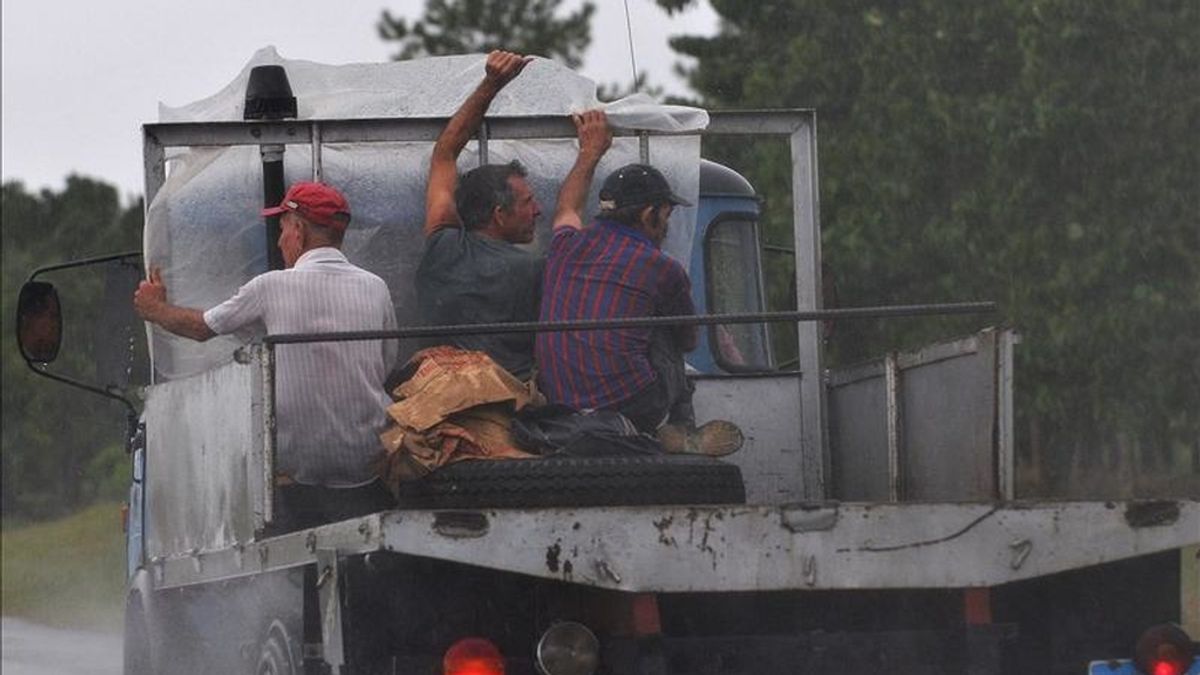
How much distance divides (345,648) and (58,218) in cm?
9439

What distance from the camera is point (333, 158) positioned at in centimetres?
990

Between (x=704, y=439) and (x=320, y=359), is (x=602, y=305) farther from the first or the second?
(x=320, y=359)

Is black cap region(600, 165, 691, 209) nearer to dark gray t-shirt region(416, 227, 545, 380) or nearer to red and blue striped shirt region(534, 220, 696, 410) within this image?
red and blue striped shirt region(534, 220, 696, 410)

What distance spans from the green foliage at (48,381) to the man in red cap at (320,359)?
63281mm

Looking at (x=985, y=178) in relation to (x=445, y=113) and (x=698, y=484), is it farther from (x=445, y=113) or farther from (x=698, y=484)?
(x=698, y=484)

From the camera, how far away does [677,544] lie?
22.7 ft

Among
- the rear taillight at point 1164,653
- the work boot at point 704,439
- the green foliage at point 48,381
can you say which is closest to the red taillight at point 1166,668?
the rear taillight at point 1164,653

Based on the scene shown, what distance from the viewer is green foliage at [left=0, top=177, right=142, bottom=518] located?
81375mm

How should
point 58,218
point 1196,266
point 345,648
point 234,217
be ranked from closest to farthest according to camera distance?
point 345,648
point 234,217
point 1196,266
point 58,218

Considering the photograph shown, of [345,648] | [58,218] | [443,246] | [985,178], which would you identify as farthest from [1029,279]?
[58,218]

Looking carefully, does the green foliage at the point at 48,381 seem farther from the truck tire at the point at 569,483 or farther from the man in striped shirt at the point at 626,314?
the truck tire at the point at 569,483

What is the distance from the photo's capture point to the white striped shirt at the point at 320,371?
816 cm

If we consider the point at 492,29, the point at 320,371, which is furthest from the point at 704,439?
the point at 492,29

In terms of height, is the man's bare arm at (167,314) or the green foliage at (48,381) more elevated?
the green foliage at (48,381)
